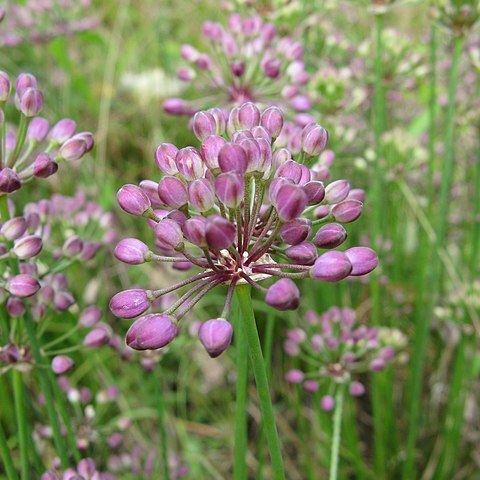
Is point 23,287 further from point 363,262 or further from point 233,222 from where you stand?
point 363,262

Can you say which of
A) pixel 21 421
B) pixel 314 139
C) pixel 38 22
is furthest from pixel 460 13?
pixel 38 22

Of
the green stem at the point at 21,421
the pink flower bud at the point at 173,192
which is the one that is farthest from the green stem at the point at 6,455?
the pink flower bud at the point at 173,192

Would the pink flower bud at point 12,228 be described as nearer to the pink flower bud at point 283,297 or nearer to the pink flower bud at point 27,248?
the pink flower bud at point 27,248

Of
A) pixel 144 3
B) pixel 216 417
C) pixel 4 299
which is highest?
pixel 144 3

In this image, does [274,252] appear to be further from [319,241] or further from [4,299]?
[4,299]

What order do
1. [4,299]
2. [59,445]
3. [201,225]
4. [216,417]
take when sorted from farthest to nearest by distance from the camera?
[216,417], [59,445], [4,299], [201,225]

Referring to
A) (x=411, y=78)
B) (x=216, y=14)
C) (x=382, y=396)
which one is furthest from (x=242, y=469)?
(x=216, y=14)

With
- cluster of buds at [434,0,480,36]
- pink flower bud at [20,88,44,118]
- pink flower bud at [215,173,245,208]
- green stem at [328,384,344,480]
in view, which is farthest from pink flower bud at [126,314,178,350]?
cluster of buds at [434,0,480,36]
